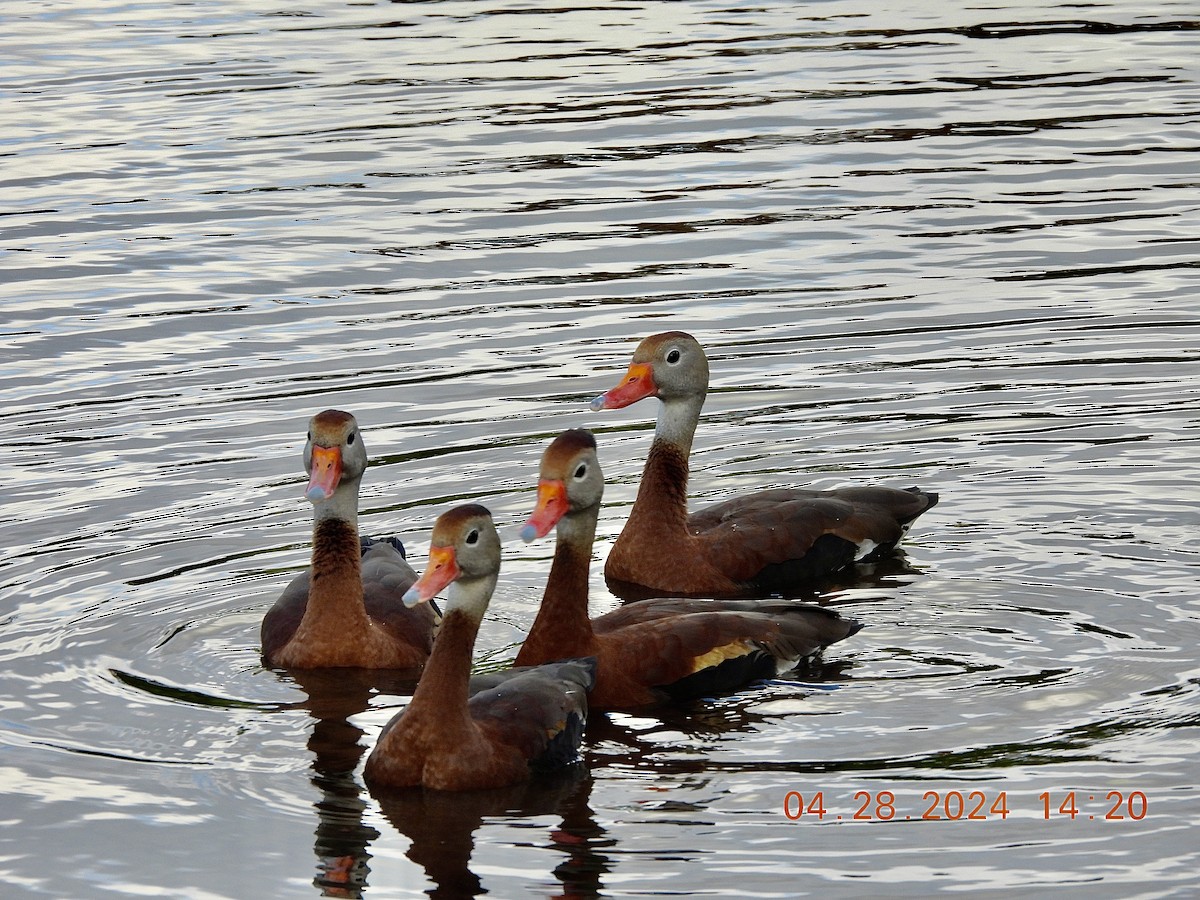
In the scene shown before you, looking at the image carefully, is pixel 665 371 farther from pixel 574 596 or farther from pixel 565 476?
pixel 574 596

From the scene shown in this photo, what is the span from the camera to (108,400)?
47.0 ft

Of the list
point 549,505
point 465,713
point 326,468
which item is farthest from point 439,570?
point 326,468

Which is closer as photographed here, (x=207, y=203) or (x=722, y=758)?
(x=722, y=758)

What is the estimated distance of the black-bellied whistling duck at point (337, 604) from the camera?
10.3 metres

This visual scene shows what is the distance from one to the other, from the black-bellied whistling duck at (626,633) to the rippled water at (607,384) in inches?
7.5

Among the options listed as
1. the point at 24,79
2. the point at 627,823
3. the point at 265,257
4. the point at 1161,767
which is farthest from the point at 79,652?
the point at 24,79

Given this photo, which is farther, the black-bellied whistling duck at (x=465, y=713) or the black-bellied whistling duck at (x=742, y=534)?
the black-bellied whistling duck at (x=742, y=534)

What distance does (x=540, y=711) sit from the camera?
8938 millimetres

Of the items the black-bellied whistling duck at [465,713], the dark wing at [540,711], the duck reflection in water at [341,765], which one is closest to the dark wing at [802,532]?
the duck reflection in water at [341,765]

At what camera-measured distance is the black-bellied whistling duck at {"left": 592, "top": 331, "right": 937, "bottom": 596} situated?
37.8 feet

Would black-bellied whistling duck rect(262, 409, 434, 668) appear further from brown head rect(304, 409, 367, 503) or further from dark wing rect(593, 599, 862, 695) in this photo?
dark wing rect(593, 599, 862, 695)

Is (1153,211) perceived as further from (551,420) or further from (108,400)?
(108,400)

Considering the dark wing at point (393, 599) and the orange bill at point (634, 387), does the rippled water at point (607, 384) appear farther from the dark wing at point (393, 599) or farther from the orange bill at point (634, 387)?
the orange bill at point (634, 387)

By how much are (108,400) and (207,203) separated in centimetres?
568
